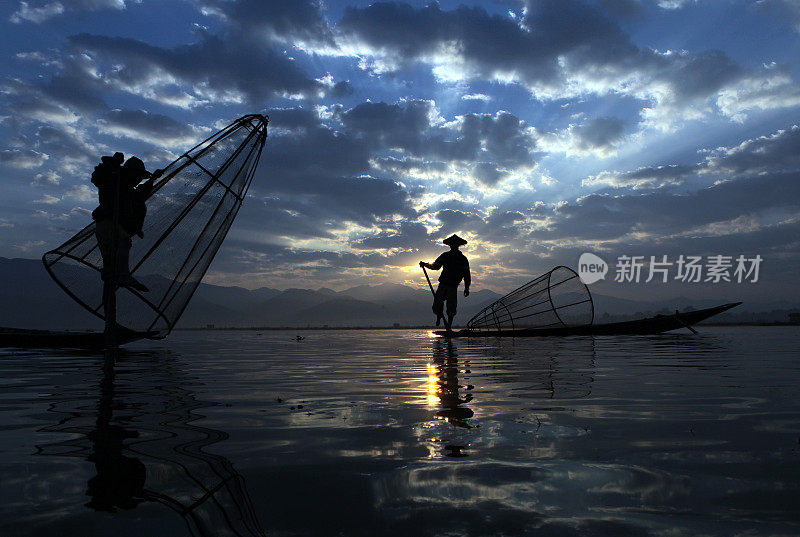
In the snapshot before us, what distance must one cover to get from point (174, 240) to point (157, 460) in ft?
24.7

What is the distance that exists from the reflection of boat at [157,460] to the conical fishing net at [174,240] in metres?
5.30

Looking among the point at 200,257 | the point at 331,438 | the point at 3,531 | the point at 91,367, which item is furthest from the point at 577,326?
the point at 3,531

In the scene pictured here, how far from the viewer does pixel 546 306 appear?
57.7 feet

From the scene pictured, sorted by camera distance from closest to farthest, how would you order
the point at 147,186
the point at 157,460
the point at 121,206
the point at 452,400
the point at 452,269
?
the point at 157,460
the point at 452,400
the point at 121,206
the point at 147,186
the point at 452,269

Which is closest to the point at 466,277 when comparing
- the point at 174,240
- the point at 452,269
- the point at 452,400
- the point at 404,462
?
the point at 452,269

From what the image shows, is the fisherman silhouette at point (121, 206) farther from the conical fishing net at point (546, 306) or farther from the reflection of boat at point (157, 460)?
the conical fishing net at point (546, 306)

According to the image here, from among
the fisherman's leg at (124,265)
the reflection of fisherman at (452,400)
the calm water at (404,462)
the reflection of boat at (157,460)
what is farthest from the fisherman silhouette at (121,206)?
the reflection of fisherman at (452,400)

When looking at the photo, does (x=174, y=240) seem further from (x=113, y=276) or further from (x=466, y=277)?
(x=466, y=277)

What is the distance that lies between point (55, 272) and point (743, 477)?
10170 mm

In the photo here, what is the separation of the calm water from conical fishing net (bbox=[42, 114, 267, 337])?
4.62m

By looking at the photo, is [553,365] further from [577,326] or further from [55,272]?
[577,326]

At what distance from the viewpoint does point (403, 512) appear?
1.65m

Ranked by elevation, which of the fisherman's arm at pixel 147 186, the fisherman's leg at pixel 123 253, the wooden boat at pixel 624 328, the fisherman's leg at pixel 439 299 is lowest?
the wooden boat at pixel 624 328

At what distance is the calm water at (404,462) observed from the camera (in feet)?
5.19
